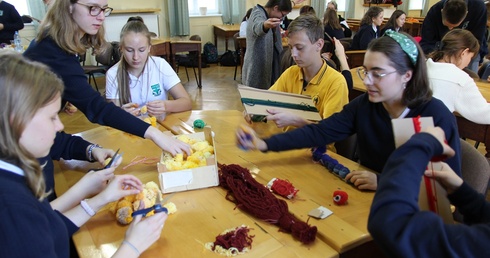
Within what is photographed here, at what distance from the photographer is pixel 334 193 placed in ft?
4.29

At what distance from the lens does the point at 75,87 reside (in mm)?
1692

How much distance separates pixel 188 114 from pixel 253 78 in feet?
5.12

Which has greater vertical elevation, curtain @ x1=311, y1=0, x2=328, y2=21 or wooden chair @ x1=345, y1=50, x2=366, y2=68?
curtain @ x1=311, y1=0, x2=328, y2=21

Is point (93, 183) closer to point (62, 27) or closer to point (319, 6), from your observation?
point (62, 27)

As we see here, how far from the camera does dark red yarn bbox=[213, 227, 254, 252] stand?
105cm

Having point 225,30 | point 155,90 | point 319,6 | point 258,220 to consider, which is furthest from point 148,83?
point 319,6

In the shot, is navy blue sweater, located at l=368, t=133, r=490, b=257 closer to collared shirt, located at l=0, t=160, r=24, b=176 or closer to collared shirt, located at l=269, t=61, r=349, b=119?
collared shirt, located at l=0, t=160, r=24, b=176

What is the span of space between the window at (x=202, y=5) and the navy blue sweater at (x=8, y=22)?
4108 millimetres

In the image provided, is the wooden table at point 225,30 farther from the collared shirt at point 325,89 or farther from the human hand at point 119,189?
the human hand at point 119,189

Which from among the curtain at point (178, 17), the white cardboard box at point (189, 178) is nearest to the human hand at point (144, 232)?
the white cardboard box at point (189, 178)

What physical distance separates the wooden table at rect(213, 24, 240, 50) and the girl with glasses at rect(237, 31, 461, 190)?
6.66 meters

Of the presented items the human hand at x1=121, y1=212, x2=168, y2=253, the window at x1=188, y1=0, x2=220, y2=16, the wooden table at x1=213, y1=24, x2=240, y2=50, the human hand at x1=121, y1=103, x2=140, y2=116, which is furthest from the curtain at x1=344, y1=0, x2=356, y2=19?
the human hand at x1=121, y1=212, x2=168, y2=253

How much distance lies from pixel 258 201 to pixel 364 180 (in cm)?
42

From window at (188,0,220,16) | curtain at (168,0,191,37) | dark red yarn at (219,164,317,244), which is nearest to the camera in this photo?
dark red yarn at (219,164,317,244)
